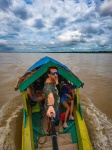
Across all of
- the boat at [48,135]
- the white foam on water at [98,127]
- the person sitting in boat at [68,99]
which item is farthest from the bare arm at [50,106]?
the white foam on water at [98,127]

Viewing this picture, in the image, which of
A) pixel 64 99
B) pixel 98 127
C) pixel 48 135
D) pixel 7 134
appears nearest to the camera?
pixel 48 135

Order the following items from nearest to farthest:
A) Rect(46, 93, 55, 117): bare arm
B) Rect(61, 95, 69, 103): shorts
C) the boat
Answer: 1. Rect(46, 93, 55, 117): bare arm
2. the boat
3. Rect(61, 95, 69, 103): shorts

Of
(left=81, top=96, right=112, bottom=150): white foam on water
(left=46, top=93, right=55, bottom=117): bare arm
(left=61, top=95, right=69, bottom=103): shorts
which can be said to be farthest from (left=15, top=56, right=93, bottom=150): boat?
(left=46, top=93, right=55, bottom=117): bare arm

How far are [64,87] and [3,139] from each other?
8.45ft

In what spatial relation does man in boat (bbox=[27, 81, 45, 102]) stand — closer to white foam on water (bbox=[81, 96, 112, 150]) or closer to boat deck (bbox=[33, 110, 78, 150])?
boat deck (bbox=[33, 110, 78, 150])

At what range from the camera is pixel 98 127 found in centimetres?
530

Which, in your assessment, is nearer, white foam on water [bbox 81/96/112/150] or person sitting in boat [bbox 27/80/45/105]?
white foam on water [bbox 81/96/112/150]

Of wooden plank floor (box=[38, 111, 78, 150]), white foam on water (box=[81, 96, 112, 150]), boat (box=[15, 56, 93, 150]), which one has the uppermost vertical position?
boat (box=[15, 56, 93, 150])

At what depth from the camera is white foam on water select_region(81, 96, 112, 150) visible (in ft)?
14.3

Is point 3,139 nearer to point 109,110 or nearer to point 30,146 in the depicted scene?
point 30,146

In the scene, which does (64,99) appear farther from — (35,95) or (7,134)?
(7,134)

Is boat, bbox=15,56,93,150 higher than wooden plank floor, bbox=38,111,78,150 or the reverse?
higher

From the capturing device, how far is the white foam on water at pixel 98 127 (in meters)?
4.37

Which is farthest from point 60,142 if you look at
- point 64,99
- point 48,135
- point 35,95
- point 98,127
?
point 98,127
